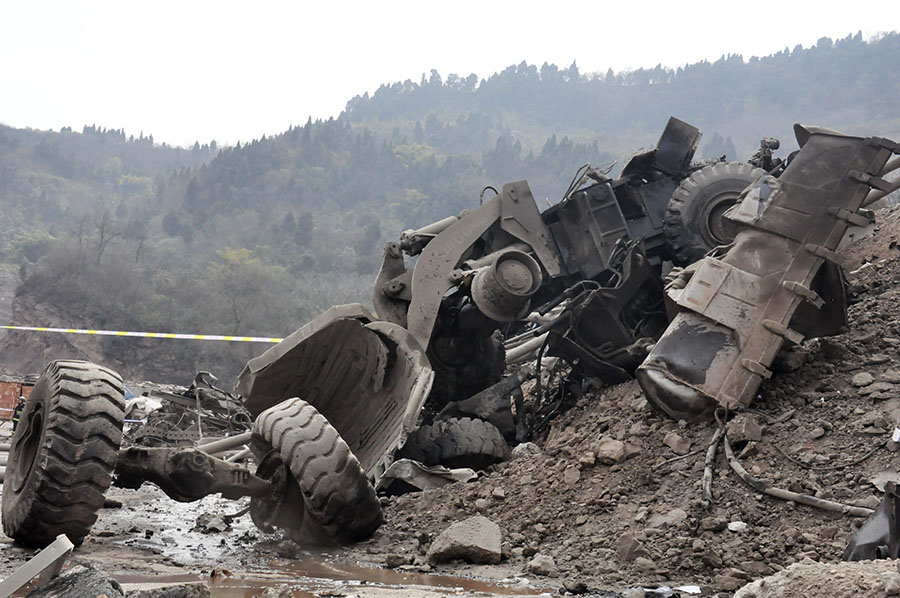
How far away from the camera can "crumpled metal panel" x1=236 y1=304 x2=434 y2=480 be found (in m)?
6.80

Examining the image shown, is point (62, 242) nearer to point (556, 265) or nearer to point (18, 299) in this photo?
point (18, 299)

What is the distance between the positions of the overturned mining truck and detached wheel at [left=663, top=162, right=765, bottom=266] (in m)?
0.01

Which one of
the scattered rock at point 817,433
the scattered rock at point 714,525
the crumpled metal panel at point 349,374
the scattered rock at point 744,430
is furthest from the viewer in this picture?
the crumpled metal panel at point 349,374

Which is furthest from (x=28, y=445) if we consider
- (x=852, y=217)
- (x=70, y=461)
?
(x=852, y=217)

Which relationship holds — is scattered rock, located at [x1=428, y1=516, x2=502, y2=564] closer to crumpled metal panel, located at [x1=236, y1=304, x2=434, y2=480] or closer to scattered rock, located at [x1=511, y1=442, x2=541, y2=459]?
scattered rock, located at [x1=511, y1=442, x2=541, y2=459]

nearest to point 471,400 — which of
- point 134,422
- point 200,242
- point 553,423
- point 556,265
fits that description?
point 553,423

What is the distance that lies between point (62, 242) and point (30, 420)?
139 ft

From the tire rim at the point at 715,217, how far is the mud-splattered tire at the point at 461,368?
1.84 m

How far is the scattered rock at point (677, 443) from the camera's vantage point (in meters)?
5.16

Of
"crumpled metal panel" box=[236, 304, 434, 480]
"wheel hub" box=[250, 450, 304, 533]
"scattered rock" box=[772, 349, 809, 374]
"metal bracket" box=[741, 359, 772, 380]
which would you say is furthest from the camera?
"crumpled metal panel" box=[236, 304, 434, 480]

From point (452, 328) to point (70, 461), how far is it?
3.76 m

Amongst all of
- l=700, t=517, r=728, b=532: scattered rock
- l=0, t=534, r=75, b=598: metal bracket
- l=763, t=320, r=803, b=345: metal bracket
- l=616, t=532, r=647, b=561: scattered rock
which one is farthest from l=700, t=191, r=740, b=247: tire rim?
l=0, t=534, r=75, b=598: metal bracket

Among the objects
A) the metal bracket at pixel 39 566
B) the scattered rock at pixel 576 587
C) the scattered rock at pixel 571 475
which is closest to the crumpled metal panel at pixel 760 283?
the scattered rock at pixel 571 475

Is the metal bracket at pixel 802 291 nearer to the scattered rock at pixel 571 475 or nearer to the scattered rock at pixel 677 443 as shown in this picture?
the scattered rock at pixel 677 443
